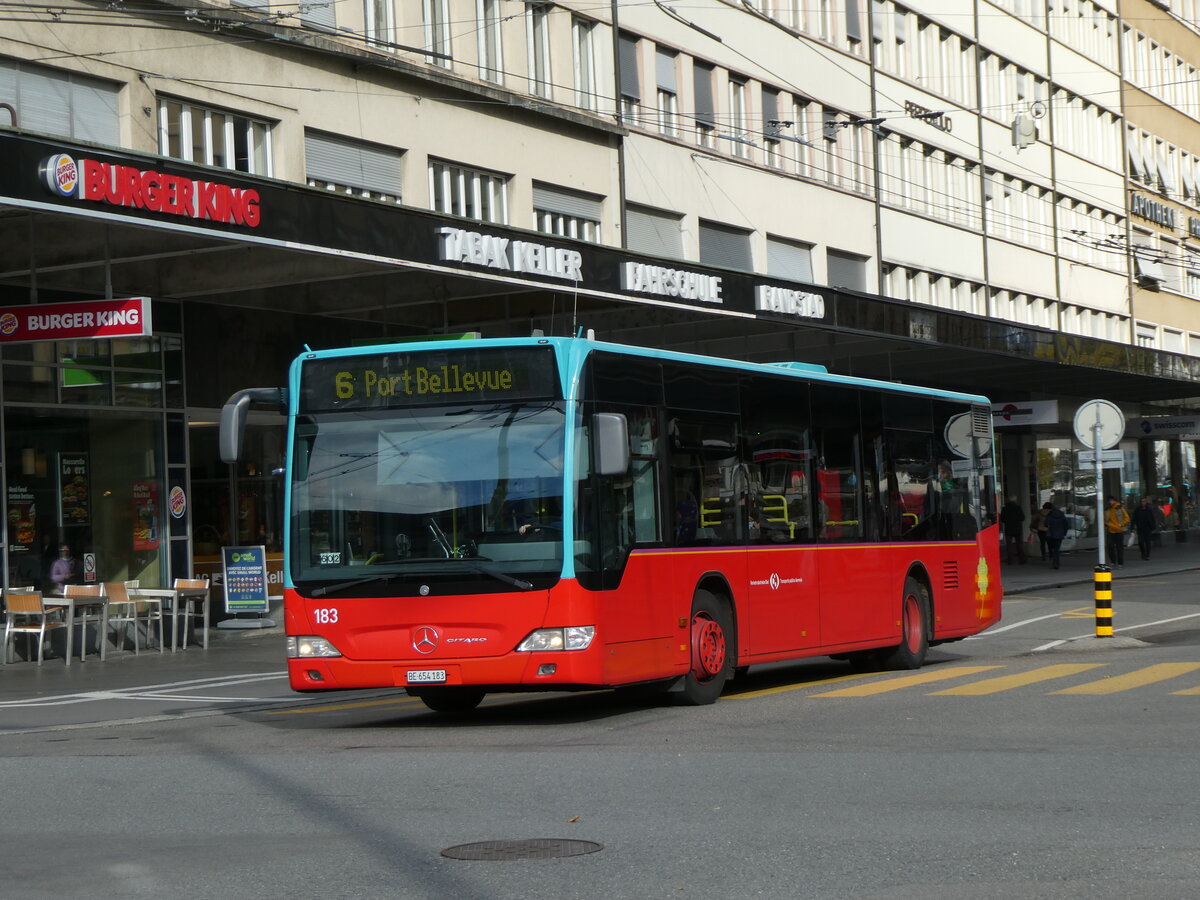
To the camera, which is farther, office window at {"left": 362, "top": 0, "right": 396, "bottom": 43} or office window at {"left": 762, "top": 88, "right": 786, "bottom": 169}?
office window at {"left": 762, "top": 88, "right": 786, "bottom": 169}

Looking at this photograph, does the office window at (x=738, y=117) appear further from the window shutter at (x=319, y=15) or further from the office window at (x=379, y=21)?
the window shutter at (x=319, y=15)

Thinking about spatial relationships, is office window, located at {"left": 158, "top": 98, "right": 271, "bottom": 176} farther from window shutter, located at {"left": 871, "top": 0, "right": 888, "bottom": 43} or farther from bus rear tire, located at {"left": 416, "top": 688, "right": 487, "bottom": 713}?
window shutter, located at {"left": 871, "top": 0, "right": 888, "bottom": 43}

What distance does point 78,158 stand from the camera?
1703 centimetres

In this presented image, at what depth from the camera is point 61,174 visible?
1678cm

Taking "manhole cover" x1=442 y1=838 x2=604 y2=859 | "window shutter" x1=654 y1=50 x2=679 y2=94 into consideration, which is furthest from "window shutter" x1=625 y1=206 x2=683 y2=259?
"manhole cover" x1=442 y1=838 x2=604 y2=859

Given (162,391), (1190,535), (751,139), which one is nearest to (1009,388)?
(751,139)

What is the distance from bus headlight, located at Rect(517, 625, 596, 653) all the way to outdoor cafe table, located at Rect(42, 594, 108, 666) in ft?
35.1

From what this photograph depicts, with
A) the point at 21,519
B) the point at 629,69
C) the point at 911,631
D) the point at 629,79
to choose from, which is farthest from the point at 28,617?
the point at 629,69

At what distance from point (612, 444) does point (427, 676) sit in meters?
2.06

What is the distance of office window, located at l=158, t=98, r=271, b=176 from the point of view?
78.6ft

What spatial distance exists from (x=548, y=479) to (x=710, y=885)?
591cm

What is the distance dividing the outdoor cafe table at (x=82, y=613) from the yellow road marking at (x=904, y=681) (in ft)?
33.5

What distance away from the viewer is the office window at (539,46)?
31.4m

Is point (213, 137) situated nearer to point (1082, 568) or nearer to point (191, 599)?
point (191, 599)
